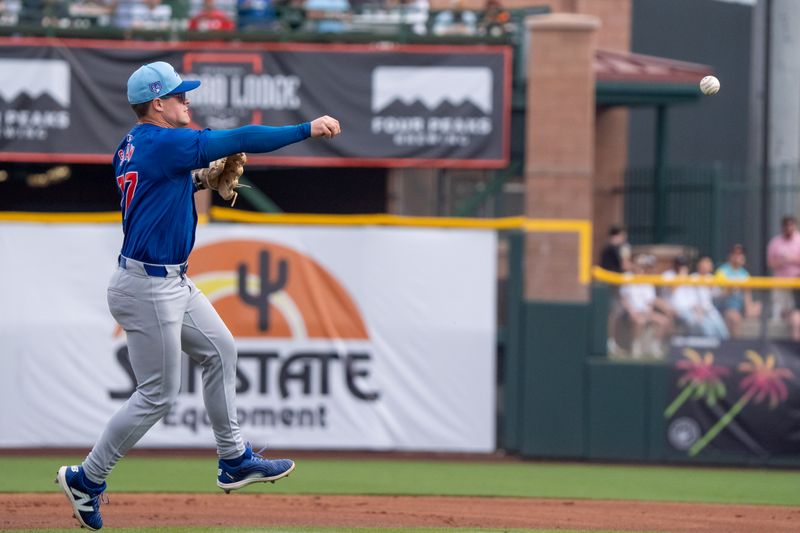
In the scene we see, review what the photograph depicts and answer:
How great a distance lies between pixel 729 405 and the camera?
41.6 feet

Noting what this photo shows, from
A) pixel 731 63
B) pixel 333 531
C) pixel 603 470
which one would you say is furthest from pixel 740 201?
pixel 333 531

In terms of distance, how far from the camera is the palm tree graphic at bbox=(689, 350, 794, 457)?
12656 millimetres

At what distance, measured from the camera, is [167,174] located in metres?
6.47

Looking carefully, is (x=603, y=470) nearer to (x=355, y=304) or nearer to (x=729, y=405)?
(x=729, y=405)

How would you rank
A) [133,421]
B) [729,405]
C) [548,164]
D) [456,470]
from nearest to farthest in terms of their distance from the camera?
[133,421] → [456,470] → [729,405] → [548,164]

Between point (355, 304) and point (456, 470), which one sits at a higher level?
point (355, 304)

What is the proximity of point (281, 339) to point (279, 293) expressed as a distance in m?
0.45

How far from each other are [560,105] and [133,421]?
805 centimetres

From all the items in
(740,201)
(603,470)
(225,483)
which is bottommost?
(603,470)

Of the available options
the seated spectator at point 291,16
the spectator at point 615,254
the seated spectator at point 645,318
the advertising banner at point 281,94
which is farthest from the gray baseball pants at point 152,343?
the spectator at point 615,254

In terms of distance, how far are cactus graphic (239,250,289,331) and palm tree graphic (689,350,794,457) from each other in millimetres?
4262

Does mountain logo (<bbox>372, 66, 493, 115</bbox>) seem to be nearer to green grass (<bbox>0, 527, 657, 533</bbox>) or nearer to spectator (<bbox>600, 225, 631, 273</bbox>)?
spectator (<bbox>600, 225, 631, 273</bbox>)

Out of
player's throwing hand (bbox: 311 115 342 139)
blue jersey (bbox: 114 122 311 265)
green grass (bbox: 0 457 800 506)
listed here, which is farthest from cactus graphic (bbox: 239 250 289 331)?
player's throwing hand (bbox: 311 115 342 139)

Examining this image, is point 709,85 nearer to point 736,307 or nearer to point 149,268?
point 149,268
